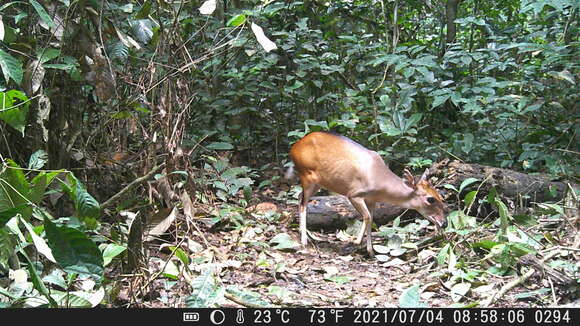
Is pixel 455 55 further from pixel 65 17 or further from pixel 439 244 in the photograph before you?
pixel 65 17

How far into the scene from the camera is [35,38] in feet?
15.5

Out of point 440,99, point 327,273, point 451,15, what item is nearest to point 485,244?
point 327,273

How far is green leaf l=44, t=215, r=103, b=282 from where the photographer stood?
2.56 metres

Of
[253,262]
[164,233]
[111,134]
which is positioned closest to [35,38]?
[111,134]

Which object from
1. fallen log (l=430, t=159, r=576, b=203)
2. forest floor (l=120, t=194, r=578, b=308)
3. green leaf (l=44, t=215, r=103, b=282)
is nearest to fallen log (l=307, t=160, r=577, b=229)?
fallen log (l=430, t=159, r=576, b=203)

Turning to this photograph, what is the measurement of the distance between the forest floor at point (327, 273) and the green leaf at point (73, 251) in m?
1.41

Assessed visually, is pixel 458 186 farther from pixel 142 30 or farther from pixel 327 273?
pixel 142 30

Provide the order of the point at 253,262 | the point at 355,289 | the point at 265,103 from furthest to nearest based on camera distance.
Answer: the point at 265,103 < the point at 253,262 < the point at 355,289

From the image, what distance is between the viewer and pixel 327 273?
550 cm

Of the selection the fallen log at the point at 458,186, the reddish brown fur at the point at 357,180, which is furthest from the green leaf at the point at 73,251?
the fallen log at the point at 458,186

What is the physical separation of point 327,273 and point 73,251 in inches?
126

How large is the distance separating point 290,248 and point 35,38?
2.90 meters

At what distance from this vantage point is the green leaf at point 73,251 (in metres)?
2.56

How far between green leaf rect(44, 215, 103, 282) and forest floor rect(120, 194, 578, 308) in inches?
55.3
